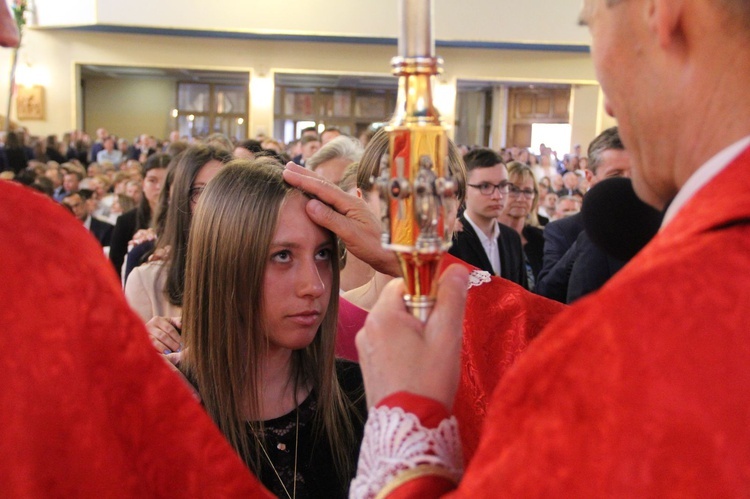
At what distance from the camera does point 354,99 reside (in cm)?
2086

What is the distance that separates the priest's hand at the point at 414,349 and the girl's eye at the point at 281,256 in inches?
30.8

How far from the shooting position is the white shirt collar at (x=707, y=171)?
0.84m

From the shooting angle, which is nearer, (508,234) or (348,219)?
(348,219)

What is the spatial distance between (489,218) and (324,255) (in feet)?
Answer: 8.88

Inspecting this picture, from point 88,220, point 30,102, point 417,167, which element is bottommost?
point 88,220

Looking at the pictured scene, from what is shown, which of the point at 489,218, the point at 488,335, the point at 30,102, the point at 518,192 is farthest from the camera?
the point at 30,102

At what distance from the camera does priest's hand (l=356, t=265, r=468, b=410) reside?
0.93 metres

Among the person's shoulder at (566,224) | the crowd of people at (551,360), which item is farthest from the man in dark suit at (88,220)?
the crowd of people at (551,360)

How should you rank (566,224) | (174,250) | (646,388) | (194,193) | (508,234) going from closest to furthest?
1. (646,388)
2. (174,250)
3. (194,193)
4. (566,224)
5. (508,234)

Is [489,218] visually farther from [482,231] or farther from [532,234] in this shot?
[532,234]

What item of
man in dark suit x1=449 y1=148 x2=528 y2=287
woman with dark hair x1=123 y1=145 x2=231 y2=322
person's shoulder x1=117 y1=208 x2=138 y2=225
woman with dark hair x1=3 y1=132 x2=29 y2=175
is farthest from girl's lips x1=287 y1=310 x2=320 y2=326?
woman with dark hair x1=3 y1=132 x2=29 y2=175

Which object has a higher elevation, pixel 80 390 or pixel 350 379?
pixel 80 390

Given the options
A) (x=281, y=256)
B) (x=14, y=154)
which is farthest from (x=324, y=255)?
(x=14, y=154)

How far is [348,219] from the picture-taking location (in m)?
1.68
